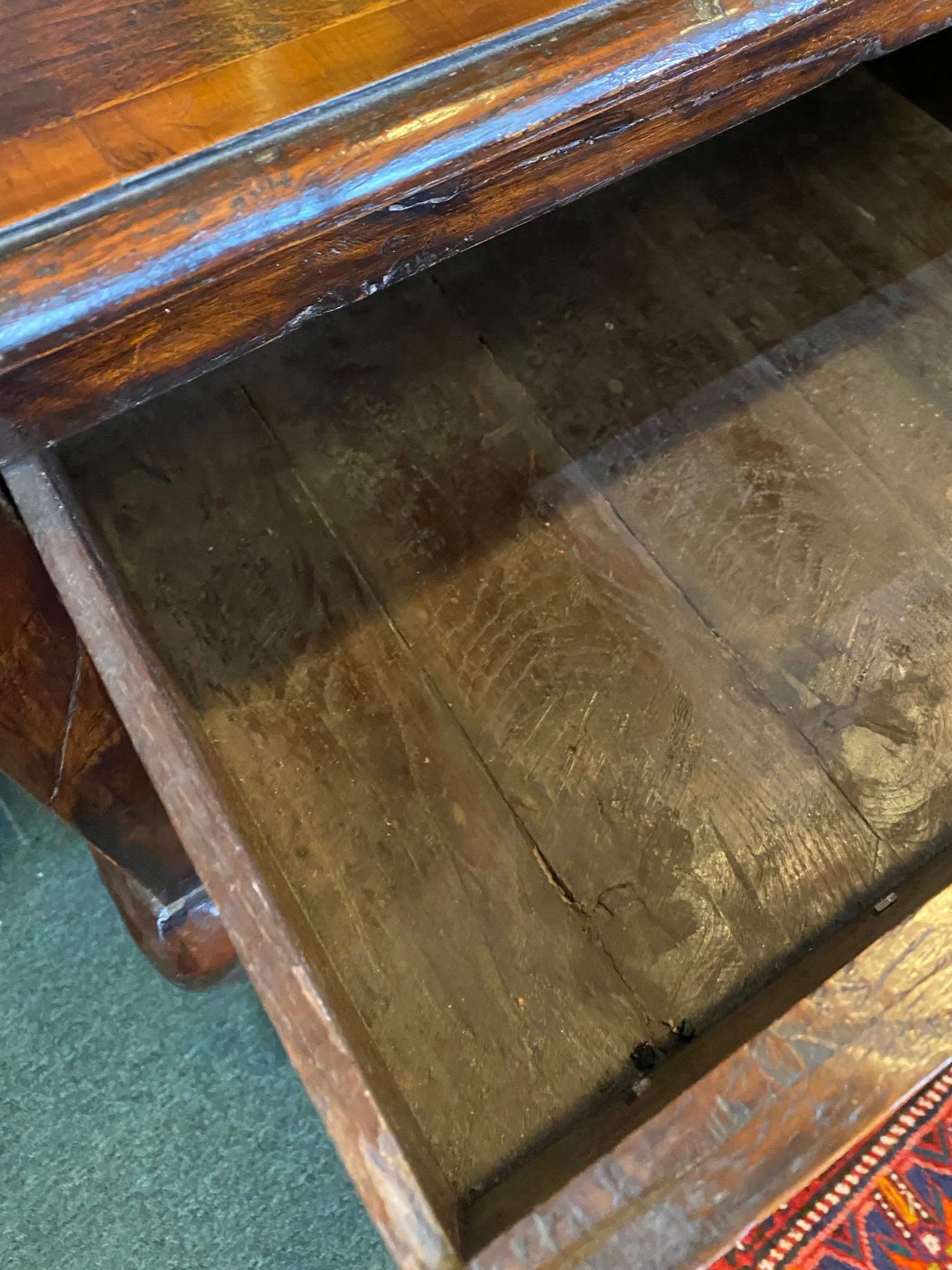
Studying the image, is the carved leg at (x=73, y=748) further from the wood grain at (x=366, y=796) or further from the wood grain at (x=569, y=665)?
the wood grain at (x=569, y=665)

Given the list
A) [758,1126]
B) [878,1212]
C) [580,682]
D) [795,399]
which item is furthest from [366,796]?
[878,1212]

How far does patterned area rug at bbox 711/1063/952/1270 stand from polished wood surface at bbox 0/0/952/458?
82cm

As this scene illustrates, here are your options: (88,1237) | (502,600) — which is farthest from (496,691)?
(88,1237)

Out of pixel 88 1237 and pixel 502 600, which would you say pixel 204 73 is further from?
pixel 88 1237

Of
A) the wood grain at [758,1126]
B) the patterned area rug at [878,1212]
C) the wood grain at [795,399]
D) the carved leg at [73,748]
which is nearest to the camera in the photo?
the wood grain at [758,1126]

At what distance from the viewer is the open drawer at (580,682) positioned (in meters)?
0.39

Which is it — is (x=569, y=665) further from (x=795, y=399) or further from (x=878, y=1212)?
(x=878, y=1212)

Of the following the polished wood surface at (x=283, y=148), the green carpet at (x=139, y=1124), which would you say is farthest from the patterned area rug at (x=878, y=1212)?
the polished wood surface at (x=283, y=148)

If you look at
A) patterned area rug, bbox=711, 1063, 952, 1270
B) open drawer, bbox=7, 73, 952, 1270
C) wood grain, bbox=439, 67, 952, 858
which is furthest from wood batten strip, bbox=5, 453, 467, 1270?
patterned area rug, bbox=711, 1063, 952, 1270

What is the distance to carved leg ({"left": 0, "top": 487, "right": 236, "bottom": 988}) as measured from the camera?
0.50 m

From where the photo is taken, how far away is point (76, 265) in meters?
0.37

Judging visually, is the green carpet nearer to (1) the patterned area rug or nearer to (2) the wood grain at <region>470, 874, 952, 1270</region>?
(1) the patterned area rug

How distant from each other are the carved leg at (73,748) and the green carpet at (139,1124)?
6.5 inches

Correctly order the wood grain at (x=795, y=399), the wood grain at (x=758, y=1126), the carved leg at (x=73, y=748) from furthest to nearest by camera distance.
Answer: the wood grain at (x=795, y=399)
the carved leg at (x=73, y=748)
the wood grain at (x=758, y=1126)
